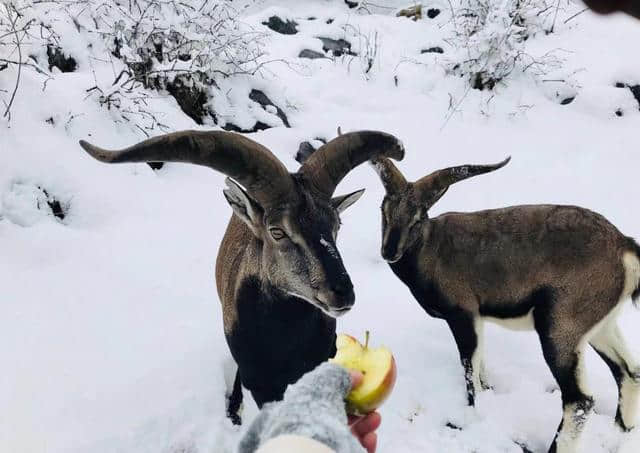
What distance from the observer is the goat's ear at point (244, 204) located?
2682 millimetres

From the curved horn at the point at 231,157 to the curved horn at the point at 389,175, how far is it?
1352mm

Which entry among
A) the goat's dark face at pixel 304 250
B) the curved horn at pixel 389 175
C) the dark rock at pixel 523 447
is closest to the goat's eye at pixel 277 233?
the goat's dark face at pixel 304 250

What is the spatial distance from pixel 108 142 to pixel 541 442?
4.96 m

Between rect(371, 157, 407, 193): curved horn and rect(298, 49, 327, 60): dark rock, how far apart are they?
682 cm

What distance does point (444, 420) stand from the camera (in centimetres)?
381

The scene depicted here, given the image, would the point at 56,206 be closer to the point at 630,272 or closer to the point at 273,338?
the point at 273,338

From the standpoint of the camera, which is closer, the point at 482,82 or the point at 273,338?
the point at 273,338

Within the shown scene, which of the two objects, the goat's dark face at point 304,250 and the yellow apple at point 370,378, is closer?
the yellow apple at point 370,378

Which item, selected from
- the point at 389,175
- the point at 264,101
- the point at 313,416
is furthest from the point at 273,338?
the point at 264,101

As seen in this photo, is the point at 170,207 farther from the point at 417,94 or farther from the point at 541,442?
the point at 417,94

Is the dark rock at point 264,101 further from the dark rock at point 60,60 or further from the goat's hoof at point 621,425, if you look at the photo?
the goat's hoof at point 621,425

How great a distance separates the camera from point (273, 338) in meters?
2.77

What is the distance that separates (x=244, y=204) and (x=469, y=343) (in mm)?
2050

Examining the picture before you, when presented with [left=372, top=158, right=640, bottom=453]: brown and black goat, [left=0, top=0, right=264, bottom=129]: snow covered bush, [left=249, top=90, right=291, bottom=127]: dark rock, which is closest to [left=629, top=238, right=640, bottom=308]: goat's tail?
[left=372, top=158, right=640, bottom=453]: brown and black goat
